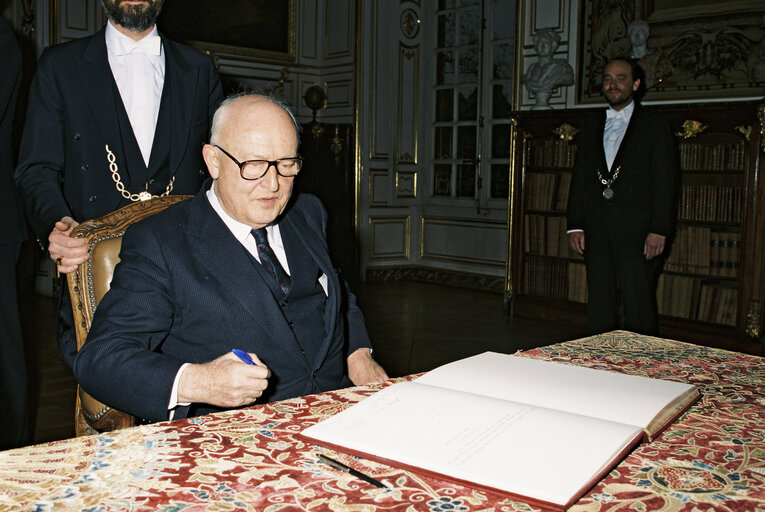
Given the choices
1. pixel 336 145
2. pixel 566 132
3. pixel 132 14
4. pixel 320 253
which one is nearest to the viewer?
pixel 320 253

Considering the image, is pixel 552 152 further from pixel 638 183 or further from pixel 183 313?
pixel 183 313

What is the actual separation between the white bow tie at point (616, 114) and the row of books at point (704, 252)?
3.69 ft

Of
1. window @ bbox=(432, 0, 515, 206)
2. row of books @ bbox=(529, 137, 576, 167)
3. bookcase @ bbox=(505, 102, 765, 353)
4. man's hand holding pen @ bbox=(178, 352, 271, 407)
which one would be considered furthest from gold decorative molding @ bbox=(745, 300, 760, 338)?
man's hand holding pen @ bbox=(178, 352, 271, 407)

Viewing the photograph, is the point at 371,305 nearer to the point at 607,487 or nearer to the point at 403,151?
the point at 403,151

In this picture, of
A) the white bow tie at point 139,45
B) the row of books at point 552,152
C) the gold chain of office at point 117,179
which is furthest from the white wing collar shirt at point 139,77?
the row of books at point 552,152

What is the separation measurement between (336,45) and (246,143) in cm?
737

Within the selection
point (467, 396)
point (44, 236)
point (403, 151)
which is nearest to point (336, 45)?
point (403, 151)

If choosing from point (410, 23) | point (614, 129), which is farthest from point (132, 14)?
point (410, 23)

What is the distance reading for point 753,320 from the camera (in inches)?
199

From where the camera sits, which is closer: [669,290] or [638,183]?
[638,183]

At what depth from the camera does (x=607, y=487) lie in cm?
100

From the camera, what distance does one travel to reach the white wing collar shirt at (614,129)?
16.1 feet

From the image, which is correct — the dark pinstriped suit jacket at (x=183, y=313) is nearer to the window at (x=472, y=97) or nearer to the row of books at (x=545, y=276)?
the row of books at (x=545, y=276)

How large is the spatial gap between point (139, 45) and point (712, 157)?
441 cm
